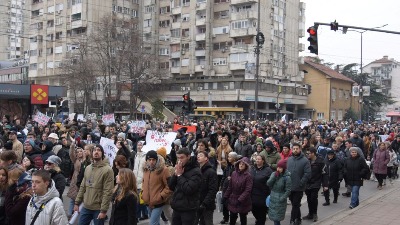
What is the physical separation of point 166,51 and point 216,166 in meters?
58.8

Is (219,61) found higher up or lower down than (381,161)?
higher up

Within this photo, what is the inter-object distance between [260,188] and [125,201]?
130 inches

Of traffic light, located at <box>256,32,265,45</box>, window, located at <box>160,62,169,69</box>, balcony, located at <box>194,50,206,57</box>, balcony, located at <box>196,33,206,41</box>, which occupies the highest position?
balcony, located at <box>196,33,206,41</box>

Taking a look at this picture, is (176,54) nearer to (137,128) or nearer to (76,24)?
(76,24)

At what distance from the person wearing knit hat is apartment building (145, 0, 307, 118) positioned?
46677 mm

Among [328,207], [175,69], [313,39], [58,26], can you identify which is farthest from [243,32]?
[328,207]

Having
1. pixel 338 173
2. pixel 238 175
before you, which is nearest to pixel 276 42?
pixel 338 173

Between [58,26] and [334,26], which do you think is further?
[58,26]

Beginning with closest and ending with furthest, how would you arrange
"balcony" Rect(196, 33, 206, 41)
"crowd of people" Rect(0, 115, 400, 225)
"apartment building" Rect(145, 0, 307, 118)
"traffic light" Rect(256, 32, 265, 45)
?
"crowd of people" Rect(0, 115, 400, 225)
"traffic light" Rect(256, 32, 265, 45)
"apartment building" Rect(145, 0, 307, 118)
"balcony" Rect(196, 33, 206, 41)

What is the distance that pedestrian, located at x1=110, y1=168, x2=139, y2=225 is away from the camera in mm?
6281

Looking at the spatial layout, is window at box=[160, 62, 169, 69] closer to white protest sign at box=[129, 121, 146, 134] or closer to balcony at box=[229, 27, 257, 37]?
balcony at box=[229, 27, 257, 37]

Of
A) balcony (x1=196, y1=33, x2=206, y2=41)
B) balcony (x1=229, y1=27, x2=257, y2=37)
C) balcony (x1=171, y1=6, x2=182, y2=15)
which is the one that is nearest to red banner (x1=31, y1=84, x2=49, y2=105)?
balcony (x1=229, y1=27, x2=257, y2=37)

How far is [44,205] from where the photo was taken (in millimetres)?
5148

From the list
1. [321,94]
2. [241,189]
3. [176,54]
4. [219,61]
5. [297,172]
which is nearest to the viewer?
[241,189]
